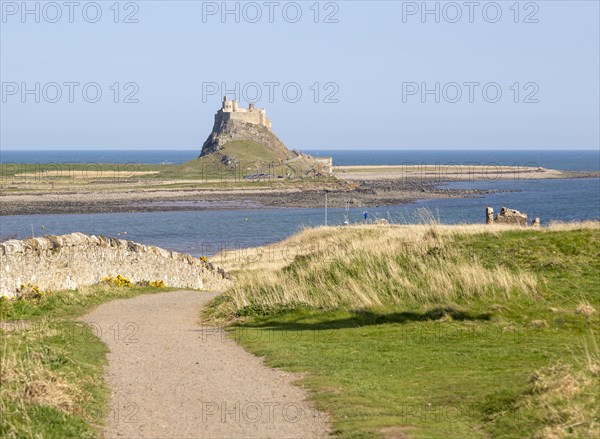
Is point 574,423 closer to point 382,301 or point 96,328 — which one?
point 382,301

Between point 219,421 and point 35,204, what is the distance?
102532mm

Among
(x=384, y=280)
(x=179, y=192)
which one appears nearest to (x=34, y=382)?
(x=384, y=280)

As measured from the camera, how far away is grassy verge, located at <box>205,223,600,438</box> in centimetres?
1008

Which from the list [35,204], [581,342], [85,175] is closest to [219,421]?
[581,342]

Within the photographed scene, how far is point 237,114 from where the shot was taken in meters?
173

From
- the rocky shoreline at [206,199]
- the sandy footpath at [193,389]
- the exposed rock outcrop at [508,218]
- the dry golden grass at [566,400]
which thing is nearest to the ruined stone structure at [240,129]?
the rocky shoreline at [206,199]

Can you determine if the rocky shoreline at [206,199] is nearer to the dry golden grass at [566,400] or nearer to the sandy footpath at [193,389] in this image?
the sandy footpath at [193,389]

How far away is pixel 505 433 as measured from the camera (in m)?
9.51

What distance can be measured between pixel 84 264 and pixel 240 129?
14905 cm

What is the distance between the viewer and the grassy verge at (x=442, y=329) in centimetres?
1008

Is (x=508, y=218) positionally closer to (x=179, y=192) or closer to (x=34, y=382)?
(x=34, y=382)

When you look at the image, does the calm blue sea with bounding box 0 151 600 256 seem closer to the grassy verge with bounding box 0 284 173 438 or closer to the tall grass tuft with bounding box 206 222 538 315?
the tall grass tuft with bounding box 206 222 538 315

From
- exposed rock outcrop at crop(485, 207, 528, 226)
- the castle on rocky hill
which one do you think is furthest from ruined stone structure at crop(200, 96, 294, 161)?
exposed rock outcrop at crop(485, 207, 528, 226)

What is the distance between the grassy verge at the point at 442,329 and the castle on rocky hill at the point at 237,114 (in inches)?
5953
